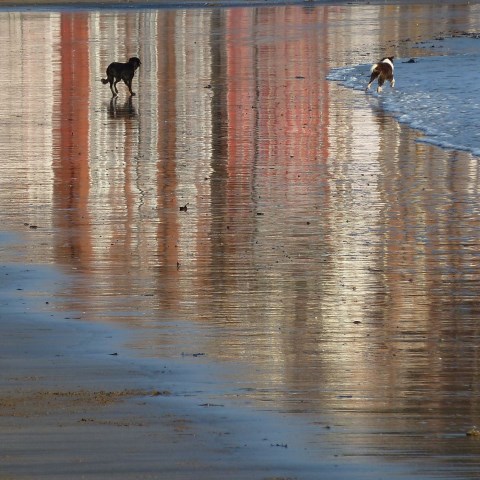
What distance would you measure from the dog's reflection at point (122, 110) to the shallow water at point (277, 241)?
0.21ft

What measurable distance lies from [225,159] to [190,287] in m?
7.43

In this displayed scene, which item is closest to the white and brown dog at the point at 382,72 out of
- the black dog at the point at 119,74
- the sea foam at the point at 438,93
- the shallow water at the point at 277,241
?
the sea foam at the point at 438,93

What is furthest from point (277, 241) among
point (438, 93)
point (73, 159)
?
point (438, 93)

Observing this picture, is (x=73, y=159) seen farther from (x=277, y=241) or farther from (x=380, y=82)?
(x=380, y=82)

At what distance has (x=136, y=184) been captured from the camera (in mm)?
15344

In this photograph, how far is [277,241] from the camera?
1189 centimetres

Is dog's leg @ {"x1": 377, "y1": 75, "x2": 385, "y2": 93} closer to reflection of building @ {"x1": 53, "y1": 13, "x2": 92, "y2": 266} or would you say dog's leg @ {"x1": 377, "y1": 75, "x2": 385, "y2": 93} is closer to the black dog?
the black dog

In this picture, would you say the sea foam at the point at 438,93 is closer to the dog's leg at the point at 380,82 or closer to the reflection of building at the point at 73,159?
the dog's leg at the point at 380,82

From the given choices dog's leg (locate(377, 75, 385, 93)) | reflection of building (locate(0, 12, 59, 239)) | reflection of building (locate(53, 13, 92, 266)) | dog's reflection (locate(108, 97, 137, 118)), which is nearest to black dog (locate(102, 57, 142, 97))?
reflection of building (locate(53, 13, 92, 266))

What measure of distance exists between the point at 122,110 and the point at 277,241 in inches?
472

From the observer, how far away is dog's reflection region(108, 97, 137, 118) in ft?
74.5

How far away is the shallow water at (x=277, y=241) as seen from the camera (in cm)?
747

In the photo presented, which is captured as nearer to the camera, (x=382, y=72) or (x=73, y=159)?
(x=73, y=159)

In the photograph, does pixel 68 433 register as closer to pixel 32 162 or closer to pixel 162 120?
pixel 32 162
